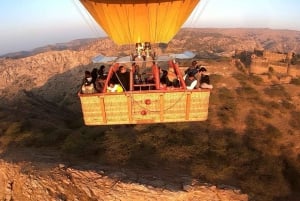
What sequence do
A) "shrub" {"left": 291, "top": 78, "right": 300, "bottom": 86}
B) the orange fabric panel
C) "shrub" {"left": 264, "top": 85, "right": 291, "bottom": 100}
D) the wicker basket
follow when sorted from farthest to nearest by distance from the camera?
1. "shrub" {"left": 291, "top": 78, "right": 300, "bottom": 86}
2. "shrub" {"left": 264, "top": 85, "right": 291, "bottom": 100}
3. the orange fabric panel
4. the wicker basket

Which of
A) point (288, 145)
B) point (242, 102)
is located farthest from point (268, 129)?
point (242, 102)

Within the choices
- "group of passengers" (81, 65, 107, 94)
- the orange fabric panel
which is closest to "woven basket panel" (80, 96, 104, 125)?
"group of passengers" (81, 65, 107, 94)

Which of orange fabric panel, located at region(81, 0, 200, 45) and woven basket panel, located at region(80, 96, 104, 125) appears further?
orange fabric panel, located at region(81, 0, 200, 45)

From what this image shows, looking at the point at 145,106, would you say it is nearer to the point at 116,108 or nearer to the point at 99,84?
the point at 116,108

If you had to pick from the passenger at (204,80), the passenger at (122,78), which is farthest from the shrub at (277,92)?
the passenger at (122,78)

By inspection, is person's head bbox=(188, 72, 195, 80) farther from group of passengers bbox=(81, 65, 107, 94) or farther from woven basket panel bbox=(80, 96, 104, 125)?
woven basket panel bbox=(80, 96, 104, 125)

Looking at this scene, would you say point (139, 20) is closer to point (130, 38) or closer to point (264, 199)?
point (130, 38)
